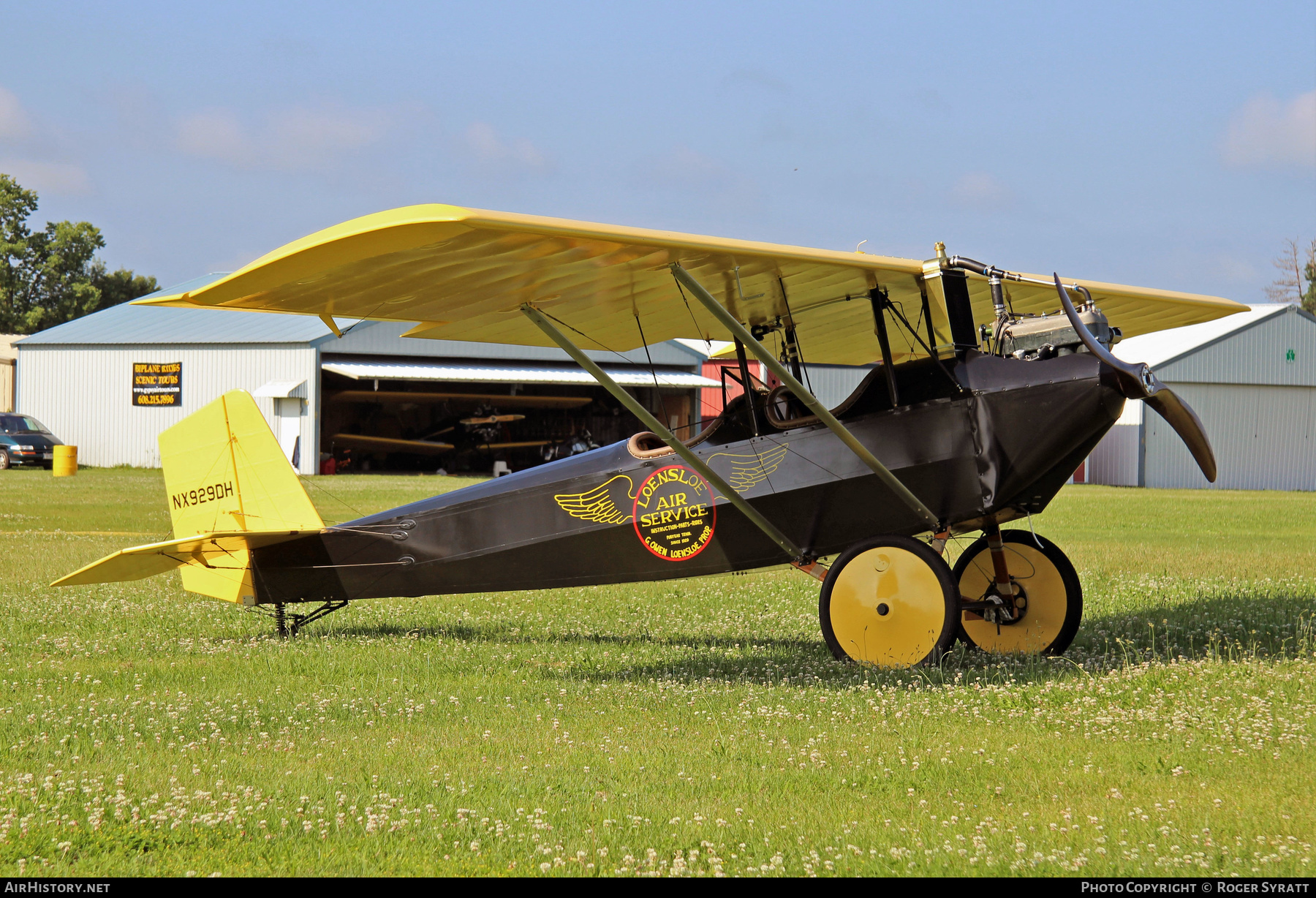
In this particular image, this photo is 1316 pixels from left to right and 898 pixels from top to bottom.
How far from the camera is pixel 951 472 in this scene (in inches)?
286

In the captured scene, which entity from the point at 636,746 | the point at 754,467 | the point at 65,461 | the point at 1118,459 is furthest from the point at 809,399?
the point at 1118,459

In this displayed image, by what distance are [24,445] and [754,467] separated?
3668 cm

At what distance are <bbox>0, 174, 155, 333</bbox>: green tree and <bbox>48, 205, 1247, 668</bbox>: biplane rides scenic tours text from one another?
234ft

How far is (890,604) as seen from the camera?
7.21 m

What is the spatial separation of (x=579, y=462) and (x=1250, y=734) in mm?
4870

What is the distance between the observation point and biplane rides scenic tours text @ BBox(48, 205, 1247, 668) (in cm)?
677

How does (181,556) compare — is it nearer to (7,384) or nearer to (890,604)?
(890,604)

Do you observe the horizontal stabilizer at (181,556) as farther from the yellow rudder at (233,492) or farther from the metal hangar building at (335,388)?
the metal hangar building at (335,388)

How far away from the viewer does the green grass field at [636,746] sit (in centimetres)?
396

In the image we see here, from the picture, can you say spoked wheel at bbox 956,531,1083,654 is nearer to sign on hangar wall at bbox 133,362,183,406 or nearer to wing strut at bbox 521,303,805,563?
wing strut at bbox 521,303,805,563

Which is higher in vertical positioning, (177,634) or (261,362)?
(261,362)

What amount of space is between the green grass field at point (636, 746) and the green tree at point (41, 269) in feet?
232
